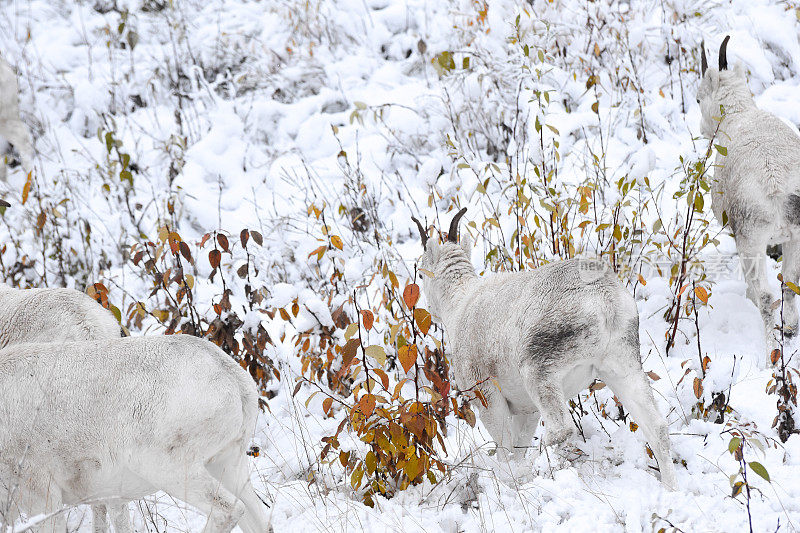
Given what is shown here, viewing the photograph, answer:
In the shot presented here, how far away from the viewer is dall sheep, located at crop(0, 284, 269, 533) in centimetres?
346

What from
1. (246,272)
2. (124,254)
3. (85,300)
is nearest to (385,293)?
(246,272)

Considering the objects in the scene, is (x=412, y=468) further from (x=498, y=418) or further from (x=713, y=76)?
(x=713, y=76)

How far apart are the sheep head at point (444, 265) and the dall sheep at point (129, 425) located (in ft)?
6.00

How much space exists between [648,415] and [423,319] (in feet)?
3.91

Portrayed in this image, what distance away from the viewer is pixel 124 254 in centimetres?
880

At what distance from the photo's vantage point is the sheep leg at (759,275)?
5324 millimetres

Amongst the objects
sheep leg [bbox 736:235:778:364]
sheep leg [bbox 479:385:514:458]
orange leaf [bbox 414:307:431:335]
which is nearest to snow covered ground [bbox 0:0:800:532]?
sheep leg [bbox 479:385:514:458]

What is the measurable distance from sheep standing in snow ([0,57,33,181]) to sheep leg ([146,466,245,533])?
7857mm

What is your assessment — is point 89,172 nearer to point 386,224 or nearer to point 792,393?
point 386,224

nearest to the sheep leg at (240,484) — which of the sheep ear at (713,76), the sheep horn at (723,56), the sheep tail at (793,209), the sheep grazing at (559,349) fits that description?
the sheep grazing at (559,349)

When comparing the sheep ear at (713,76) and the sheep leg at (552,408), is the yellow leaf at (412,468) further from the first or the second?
the sheep ear at (713,76)

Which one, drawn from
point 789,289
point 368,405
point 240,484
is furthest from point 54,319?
point 789,289

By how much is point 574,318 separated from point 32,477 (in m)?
2.59

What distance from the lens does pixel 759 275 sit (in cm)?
540
